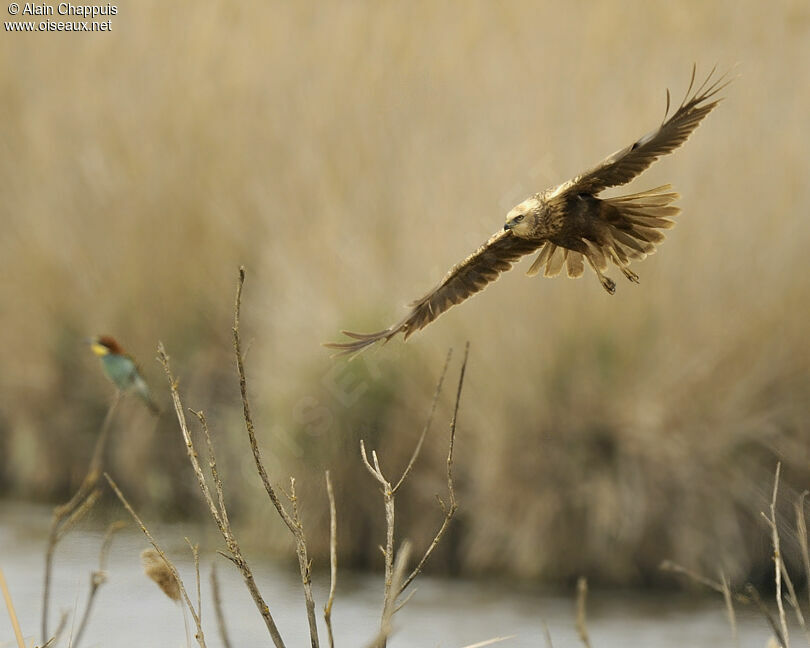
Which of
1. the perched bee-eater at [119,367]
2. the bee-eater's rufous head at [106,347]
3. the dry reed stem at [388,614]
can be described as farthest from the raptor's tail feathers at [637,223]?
the bee-eater's rufous head at [106,347]

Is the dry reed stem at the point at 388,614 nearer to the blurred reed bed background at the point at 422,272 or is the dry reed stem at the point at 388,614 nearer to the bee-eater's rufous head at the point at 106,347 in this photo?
the bee-eater's rufous head at the point at 106,347

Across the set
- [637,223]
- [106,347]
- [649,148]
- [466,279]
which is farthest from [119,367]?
[649,148]

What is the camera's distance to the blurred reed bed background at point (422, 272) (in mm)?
4867

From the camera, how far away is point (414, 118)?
614 cm

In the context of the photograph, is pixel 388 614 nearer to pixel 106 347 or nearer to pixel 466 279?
pixel 466 279

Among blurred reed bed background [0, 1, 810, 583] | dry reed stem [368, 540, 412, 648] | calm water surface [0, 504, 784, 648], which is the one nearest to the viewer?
dry reed stem [368, 540, 412, 648]

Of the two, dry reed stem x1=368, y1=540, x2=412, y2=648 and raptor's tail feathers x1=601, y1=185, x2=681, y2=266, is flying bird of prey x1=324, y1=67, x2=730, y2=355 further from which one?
dry reed stem x1=368, y1=540, x2=412, y2=648

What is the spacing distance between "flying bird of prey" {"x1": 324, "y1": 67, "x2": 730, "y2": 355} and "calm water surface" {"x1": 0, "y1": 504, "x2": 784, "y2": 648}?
2.57 metres

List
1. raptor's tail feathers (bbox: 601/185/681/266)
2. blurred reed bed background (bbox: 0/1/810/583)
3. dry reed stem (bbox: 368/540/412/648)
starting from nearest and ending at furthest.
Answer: dry reed stem (bbox: 368/540/412/648), raptor's tail feathers (bbox: 601/185/681/266), blurred reed bed background (bbox: 0/1/810/583)

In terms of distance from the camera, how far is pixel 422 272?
531 centimetres

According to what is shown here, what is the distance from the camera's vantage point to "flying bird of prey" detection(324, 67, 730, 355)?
5.81ft

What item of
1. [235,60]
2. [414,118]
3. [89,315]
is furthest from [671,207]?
[235,60]

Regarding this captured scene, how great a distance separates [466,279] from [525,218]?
0.32 meters

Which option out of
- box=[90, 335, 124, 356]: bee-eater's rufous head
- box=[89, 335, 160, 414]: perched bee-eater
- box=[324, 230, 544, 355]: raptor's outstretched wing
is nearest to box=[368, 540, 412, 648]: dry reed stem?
box=[324, 230, 544, 355]: raptor's outstretched wing
